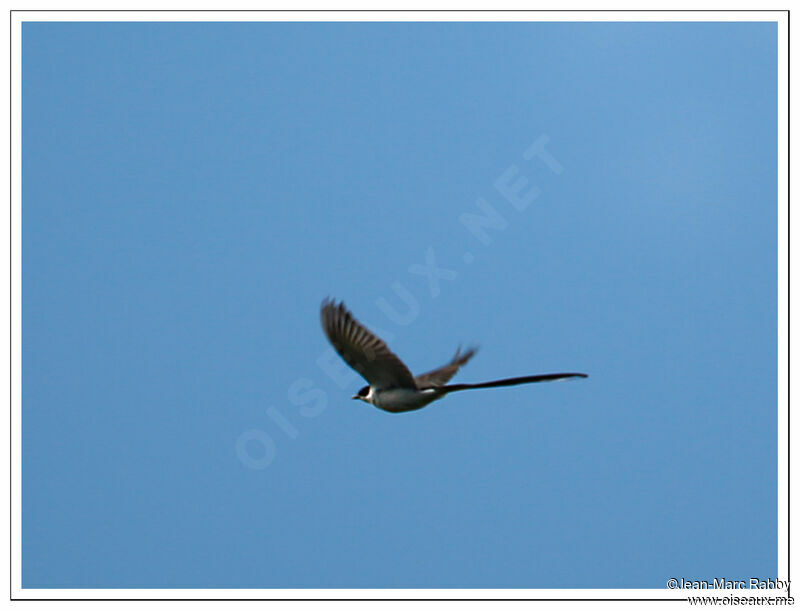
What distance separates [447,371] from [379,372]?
5.57 ft

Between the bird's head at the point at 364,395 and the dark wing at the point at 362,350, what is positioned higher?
the dark wing at the point at 362,350

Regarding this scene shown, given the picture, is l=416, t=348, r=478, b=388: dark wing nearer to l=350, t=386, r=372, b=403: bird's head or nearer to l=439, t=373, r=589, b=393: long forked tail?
l=350, t=386, r=372, b=403: bird's head

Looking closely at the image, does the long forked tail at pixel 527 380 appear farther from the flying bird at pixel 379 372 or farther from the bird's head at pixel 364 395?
the bird's head at pixel 364 395

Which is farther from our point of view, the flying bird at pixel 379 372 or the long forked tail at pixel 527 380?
the flying bird at pixel 379 372

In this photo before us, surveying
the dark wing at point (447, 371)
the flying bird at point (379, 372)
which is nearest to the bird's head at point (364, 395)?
the flying bird at point (379, 372)

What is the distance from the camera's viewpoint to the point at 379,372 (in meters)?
7.01

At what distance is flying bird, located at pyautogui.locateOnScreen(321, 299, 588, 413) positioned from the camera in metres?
6.46

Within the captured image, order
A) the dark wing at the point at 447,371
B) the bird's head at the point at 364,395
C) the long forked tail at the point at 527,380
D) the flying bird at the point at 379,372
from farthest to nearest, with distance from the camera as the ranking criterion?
1. the dark wing at the point at 447,371
2. the bird's head at the point at 364,395
3. the flying bird at the point at 379,372
4. the long forked tail at the point at 527,380

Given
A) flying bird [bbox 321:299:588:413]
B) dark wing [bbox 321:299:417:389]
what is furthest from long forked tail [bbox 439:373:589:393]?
dark wing [bbox 321:299:417:389]

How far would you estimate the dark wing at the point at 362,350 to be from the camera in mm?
6504

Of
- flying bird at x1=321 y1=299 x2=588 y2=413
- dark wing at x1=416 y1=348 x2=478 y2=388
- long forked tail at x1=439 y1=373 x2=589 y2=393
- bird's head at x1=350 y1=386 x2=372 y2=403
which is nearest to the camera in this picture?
long forked tail at x1=439 y1=373 x2=589 y2=393

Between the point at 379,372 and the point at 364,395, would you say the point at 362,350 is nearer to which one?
the point at 379,372
